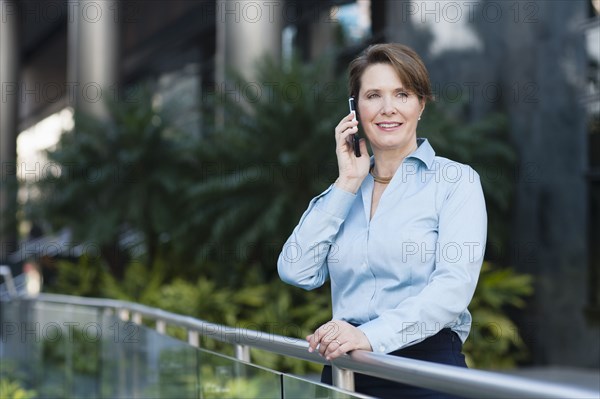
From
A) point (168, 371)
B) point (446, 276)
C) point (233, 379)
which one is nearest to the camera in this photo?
point (446, 276)

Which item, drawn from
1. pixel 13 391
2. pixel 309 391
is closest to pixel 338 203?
pixel 309 391

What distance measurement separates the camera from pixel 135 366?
6613mm

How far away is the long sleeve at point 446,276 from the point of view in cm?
225

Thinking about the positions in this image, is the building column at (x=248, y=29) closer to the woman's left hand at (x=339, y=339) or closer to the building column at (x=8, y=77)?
the woman's left hand at (x=339, y=339)

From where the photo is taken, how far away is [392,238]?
95.7 inches

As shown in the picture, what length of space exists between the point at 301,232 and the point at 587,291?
404 inches

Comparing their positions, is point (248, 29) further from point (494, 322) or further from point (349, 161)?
point (349, 161)

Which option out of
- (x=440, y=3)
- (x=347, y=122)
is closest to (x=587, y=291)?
(x=440, y=3)

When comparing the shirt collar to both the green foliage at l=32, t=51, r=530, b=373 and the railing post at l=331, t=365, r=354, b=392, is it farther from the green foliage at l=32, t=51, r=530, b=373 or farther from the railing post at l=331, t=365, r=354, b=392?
the green foliage at l=32, t=51, r=530, b=373

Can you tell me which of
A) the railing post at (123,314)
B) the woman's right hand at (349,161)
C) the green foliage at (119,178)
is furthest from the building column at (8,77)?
the woman's right hand at (349,161)

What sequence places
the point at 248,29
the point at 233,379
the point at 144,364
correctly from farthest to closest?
the point at 248,29
the point at 144,364
the point at 233,379

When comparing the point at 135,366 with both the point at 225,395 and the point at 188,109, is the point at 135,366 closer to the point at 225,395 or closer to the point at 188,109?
the point at 225,395

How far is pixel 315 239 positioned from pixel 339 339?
0.34 metres

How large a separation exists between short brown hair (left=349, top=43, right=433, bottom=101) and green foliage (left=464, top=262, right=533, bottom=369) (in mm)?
9330
